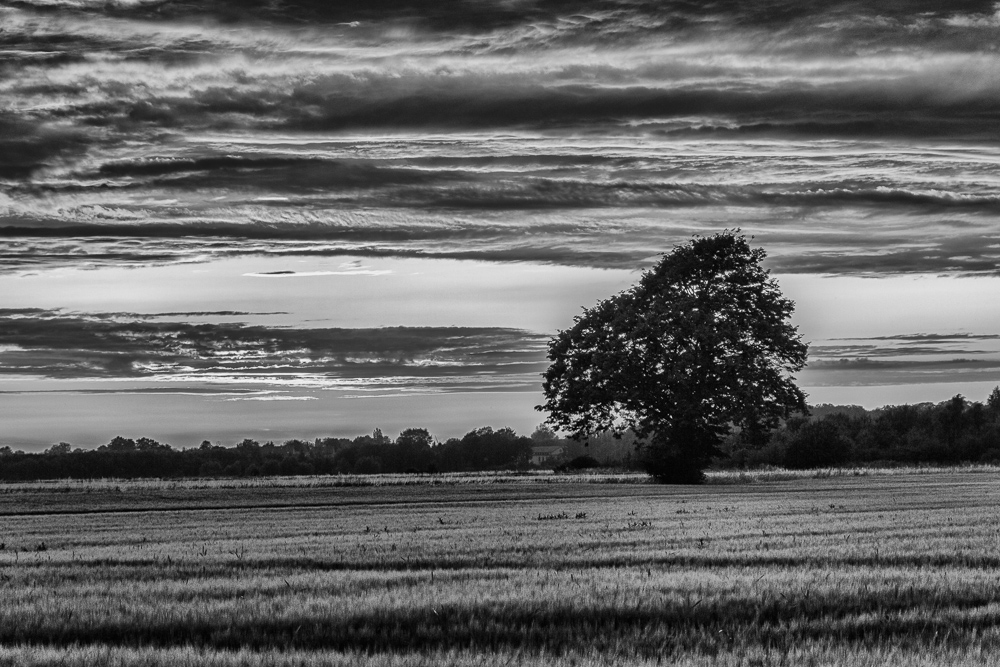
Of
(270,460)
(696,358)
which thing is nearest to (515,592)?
(696,358)

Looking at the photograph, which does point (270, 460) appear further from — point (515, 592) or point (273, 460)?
point (515, 592)

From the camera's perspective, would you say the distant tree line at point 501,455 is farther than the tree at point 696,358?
Yes

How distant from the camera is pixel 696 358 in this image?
57.6 meters

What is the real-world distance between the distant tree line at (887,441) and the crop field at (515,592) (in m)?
52.2

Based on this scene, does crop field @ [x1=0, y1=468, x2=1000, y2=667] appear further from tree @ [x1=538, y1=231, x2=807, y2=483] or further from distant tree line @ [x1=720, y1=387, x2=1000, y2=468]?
distant tree line @ [x1=720, y1=387, x2=1000, y2=468]

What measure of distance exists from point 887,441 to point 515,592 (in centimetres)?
11902

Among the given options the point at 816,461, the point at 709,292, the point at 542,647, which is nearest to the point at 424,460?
the point at 816,461

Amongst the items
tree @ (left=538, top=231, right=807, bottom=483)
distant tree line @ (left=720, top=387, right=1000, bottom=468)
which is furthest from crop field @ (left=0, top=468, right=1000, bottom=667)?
distant tree line @ (left=720, top=387, right=1000, bottom=468)

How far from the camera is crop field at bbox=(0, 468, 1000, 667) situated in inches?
394

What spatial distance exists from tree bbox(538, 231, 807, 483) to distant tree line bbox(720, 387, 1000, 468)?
43.9 ft

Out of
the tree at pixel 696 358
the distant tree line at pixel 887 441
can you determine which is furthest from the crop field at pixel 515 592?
the distant tree line at pixel 887 441

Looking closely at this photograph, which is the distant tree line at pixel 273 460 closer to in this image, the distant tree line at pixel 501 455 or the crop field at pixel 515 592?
the distant tree line at pixel 501 455

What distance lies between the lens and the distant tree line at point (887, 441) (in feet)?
312

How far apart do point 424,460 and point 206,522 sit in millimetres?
91359
